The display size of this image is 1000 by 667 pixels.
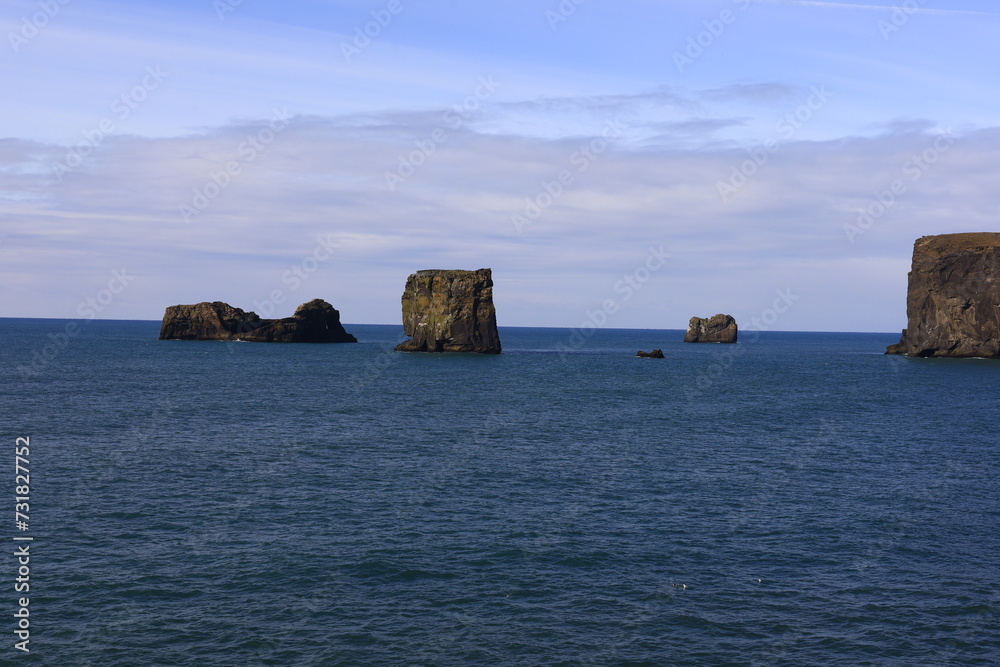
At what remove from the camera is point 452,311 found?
148875mm

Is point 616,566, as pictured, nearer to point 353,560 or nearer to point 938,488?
point 353,560

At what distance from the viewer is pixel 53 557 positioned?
29594 mm

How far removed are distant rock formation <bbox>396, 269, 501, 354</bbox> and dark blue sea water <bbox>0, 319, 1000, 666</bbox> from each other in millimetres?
74906

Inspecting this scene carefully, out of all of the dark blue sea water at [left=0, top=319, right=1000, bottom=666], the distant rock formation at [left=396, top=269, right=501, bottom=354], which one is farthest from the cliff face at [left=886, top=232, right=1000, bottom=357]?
the dark blue sea water at [left=0, top=319, right=1000, bottom=666]

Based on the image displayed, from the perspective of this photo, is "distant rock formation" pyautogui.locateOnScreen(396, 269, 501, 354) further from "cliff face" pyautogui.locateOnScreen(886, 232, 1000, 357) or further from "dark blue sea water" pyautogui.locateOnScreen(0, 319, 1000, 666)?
"cliff face" pyautogui.locateOnScreen(886, 232, 1000, 357)

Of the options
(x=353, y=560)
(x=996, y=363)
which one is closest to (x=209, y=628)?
(x=353, y=560)

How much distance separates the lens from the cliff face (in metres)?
145

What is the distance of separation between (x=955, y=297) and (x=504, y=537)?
14091 cm

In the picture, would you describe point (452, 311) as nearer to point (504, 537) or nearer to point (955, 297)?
point (955, 297)

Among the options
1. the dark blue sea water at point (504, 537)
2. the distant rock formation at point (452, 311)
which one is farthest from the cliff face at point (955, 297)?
the dark blue sea water at point (504, 537)

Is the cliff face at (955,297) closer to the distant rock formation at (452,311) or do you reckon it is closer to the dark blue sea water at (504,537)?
the distant rock formation at (452,311)

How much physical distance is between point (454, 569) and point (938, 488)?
27025 millimetres

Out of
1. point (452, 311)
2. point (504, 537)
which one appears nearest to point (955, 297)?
point (452, 311)

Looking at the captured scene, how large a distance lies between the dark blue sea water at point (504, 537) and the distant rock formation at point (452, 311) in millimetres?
74906
